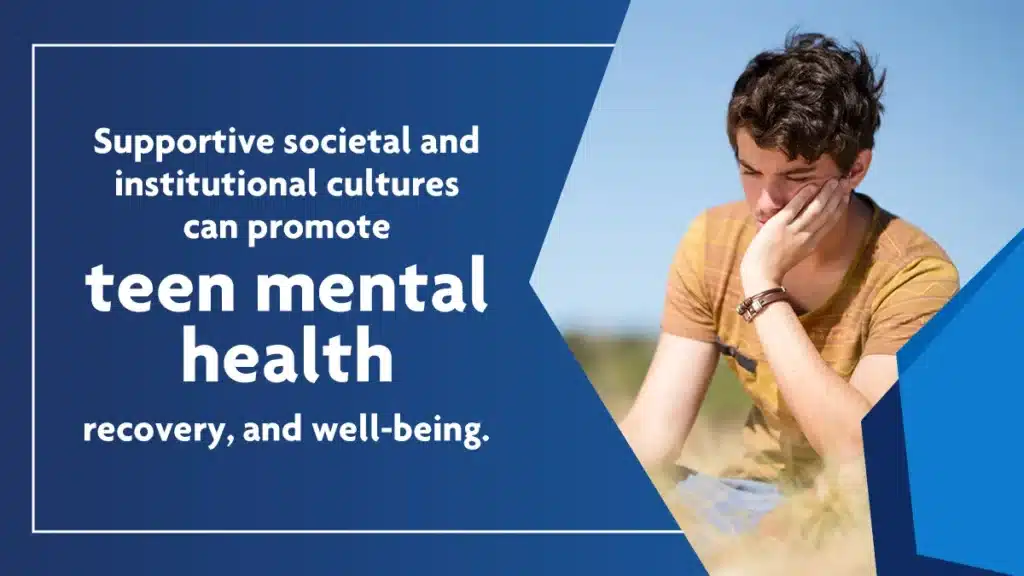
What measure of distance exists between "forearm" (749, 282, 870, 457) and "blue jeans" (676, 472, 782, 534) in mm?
175

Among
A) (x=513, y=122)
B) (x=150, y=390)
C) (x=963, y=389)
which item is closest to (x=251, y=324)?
(x=150, y=390)

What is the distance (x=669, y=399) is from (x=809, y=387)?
278 mm

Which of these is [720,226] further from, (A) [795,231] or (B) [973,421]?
(B) [973,421]

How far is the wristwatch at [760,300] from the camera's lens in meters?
2.18

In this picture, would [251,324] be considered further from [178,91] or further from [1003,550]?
[1003,550]

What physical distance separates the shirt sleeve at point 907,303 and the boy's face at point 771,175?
0.23 metres

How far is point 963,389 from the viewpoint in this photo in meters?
2.05

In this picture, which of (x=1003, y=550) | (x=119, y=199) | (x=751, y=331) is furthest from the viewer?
(x=119, y=199)

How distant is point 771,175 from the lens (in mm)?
2182

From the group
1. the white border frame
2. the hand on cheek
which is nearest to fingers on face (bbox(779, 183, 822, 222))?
the hand on cheek

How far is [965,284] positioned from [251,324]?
1382 mm

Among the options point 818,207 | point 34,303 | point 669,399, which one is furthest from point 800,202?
point 34,303

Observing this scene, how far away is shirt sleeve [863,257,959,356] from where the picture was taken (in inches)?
83.2

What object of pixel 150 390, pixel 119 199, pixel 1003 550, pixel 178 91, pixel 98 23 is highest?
pixel 98 23
